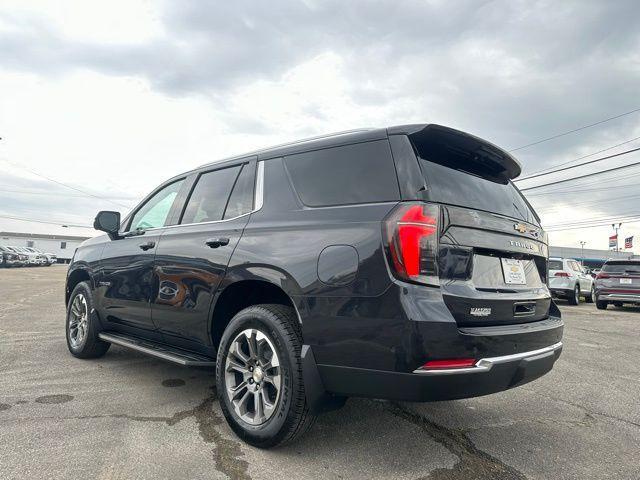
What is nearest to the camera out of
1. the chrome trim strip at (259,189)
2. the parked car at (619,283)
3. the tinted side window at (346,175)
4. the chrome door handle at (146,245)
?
the tinted side window at (346,175)

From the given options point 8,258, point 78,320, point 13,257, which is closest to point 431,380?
point 78,320

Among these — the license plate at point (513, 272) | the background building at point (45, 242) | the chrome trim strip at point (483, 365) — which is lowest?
the chrome trim strip at point (483, 365)

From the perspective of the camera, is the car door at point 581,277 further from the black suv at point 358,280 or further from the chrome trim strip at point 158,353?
the chrome trim strip at point 158,353

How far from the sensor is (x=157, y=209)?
4.34 m

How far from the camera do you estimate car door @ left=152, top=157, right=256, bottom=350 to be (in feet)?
10.5

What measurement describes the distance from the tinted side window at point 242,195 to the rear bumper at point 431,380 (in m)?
1.33

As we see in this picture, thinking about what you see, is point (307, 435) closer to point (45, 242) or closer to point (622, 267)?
point (622, 267)

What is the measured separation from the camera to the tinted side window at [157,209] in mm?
4152

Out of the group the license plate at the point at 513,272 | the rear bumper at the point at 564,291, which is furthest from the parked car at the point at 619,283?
the license plate at the point at 513,272

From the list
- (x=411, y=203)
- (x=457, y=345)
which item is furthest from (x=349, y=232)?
(x=457, y=345)

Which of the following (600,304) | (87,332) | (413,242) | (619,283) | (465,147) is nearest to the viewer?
(413,242)

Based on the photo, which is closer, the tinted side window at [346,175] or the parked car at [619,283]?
the tinted side window at [346,175]

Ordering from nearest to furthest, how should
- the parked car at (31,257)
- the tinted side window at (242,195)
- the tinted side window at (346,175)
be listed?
the tinted side window at (346,175) < the tinted side window at (242,195) < the parked car at (31,257)

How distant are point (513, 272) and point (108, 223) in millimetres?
3735
